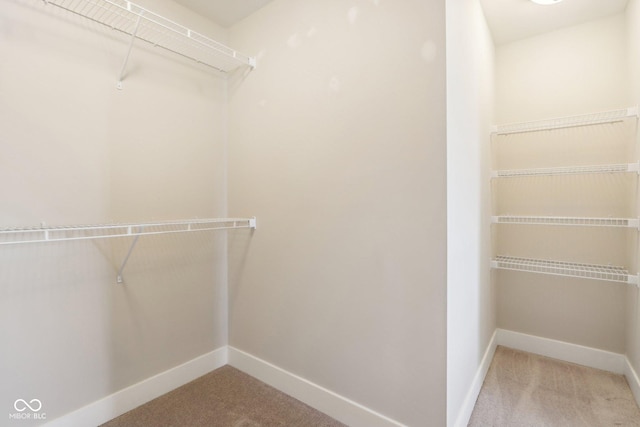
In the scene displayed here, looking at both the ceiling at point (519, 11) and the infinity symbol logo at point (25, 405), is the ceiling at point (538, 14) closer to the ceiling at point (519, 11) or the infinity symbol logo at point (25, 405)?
the ceiling at point (519, 11)

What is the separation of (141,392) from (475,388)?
1.93m

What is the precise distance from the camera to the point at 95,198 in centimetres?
158

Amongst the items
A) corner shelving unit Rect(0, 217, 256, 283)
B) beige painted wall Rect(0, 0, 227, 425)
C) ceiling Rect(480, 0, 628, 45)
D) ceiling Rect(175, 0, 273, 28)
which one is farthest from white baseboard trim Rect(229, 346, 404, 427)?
ceiling Rect(480, 0, 628, 45)

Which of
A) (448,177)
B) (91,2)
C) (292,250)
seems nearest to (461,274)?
(448,177)

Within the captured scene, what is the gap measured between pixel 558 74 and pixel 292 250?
2.35 m

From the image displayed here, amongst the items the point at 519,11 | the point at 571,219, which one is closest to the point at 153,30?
the point at 519,11

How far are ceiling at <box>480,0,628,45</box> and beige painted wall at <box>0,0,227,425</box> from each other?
6.35ft

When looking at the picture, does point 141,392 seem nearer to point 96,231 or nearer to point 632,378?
point 96,231

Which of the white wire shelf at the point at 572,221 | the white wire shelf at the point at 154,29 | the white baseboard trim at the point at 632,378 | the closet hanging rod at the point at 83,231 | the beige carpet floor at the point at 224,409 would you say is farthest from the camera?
the white wire shelf at the point at 572,221

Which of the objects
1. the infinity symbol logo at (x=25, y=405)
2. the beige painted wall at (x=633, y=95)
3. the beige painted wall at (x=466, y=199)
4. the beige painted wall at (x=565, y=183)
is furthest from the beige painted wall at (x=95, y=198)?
the beige painted wall at (x=633, y=95)

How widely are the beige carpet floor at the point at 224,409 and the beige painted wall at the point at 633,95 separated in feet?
5.99

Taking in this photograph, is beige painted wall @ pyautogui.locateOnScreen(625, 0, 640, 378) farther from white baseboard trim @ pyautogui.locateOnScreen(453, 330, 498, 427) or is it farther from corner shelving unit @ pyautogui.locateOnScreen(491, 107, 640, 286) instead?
white baseboard trim @ pyautogui.locateOnScreen(453, 330, 498, 427)

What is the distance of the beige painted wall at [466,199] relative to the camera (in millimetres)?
1327

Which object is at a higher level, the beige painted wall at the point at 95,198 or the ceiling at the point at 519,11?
the ceiling at the point at 519,11
